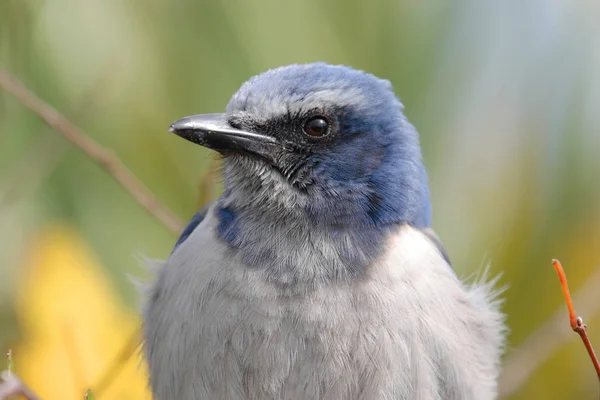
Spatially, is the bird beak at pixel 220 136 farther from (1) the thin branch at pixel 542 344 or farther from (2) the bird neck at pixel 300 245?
(1) the thin branch at pixel 542 344

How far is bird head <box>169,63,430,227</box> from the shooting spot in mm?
2742

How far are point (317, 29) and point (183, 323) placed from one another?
5.95 feet

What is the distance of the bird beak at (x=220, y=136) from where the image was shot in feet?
8.65

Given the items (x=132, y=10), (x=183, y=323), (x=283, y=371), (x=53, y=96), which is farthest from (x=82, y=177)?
(x=283, y=371)

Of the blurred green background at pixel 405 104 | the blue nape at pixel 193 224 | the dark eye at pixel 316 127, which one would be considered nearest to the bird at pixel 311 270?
the dark eye at pixel 316 127

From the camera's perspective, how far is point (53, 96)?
404 cm

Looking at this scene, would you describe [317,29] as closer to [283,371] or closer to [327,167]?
[327,167]

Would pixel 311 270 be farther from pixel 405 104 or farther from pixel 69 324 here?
pixel 405 104

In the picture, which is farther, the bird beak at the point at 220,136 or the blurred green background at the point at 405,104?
the blurred green background at the point at 405,104

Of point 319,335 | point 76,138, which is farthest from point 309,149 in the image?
point 76,138

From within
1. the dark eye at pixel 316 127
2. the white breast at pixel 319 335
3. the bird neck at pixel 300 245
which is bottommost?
the white breast at pixel 319 335

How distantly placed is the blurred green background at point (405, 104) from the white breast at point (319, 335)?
98cm

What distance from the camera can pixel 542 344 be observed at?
10.6 feet

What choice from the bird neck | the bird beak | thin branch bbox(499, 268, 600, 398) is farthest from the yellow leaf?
thin branch bbox(499, 268, 600, 398)
